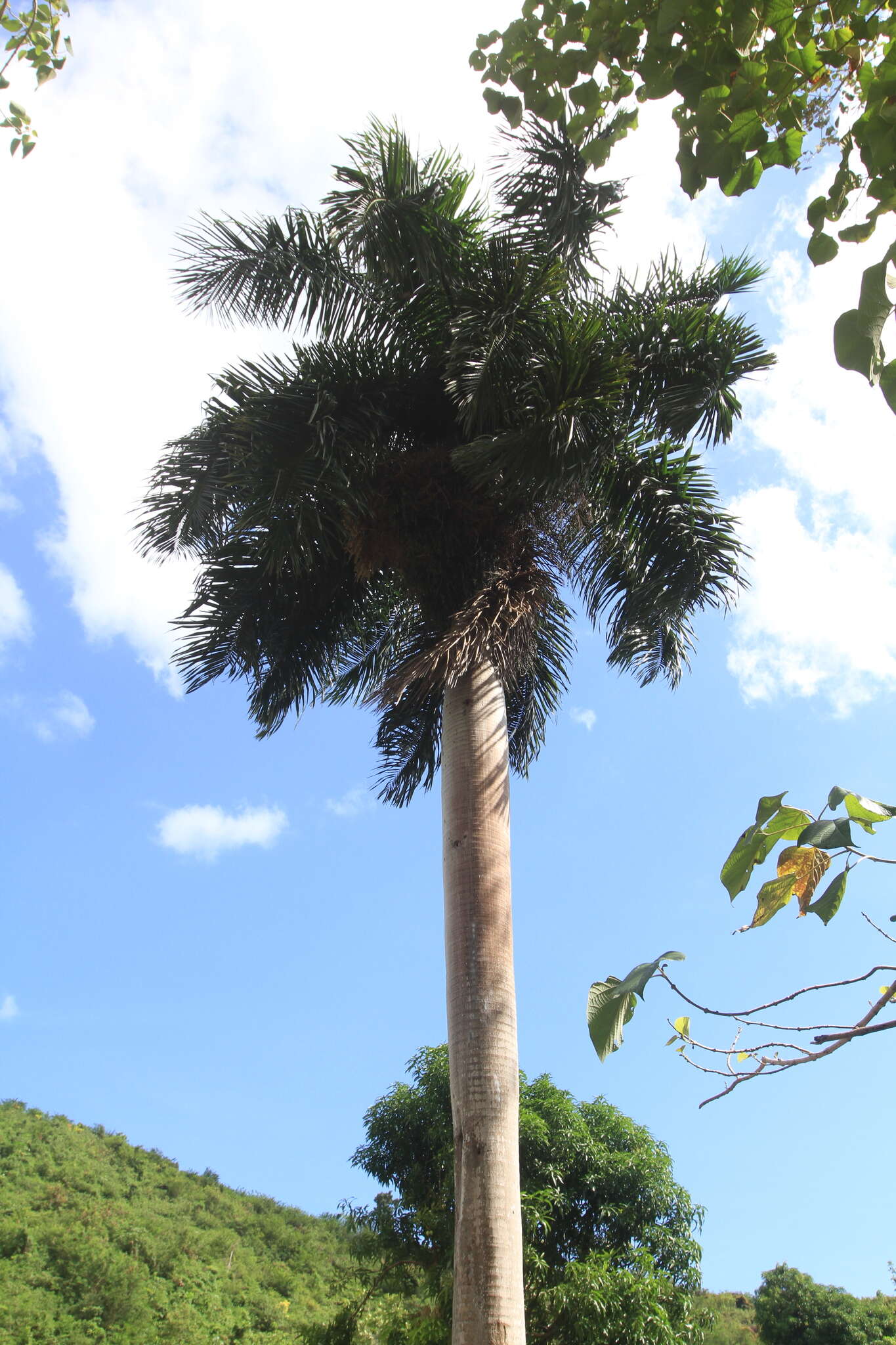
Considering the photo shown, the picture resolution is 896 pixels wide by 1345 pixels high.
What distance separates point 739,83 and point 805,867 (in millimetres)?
1294

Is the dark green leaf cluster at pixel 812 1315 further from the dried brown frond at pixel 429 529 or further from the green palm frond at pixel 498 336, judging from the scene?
the green palm frond at pixel 498 336

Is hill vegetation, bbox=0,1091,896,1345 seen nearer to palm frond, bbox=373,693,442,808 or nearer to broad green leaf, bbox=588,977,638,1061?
palm frond, bbox=373,693,442,808

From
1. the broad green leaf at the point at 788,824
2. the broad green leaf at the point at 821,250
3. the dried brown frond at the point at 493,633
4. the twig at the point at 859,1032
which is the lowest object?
the twig at the point at 859,1032

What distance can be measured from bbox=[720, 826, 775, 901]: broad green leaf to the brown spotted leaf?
0.16 meters

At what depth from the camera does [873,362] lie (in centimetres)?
110

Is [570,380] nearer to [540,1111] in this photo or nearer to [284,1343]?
[540,1111]

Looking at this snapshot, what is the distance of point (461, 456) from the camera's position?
22.7ft

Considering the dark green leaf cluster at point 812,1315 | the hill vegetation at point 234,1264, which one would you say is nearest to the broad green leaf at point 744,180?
the hill vegetation at point 234,1264

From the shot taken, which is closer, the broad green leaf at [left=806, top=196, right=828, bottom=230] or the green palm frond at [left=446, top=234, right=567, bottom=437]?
the broad green leaf at [left=806, top=196, right=828, bottom=230]

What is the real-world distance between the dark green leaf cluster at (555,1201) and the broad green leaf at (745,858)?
10.2 metres

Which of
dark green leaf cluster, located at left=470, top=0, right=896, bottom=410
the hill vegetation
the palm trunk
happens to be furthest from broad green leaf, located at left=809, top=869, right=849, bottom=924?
the hill vegetation

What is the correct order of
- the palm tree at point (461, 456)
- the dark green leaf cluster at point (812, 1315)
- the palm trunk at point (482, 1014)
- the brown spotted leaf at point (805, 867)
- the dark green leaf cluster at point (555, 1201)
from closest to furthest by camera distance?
the brown spotted leaf at point (805, 867)
the palm trunk at point (482, 1014)
the palm tree at point (461, 456)
the dark green leaf cluster at point (555, 1201)
the dark green leaf cluster at point (812, 1315)

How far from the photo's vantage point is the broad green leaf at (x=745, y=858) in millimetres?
1226

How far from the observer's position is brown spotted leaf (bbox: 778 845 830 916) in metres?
1.37
